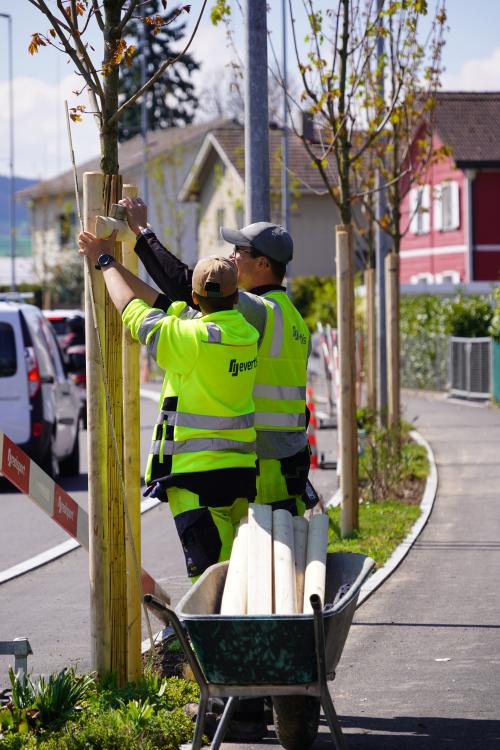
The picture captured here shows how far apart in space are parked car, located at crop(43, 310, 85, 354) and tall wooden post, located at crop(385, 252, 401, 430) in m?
10.3

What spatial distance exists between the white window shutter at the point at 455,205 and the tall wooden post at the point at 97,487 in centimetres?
4465

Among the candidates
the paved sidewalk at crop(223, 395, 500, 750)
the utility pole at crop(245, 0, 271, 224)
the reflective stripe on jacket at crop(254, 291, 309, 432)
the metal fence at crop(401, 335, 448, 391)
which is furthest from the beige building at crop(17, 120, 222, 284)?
the reflective stripe on jacket at crop(254, 291, 309, 432)

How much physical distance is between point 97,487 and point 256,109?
4614 millimetres

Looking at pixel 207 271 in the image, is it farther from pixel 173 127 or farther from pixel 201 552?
pixel 173 127

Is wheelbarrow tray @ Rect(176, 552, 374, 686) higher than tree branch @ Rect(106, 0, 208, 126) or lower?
lower

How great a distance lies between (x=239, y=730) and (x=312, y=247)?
54.5 metres

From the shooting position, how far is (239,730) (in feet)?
19.4

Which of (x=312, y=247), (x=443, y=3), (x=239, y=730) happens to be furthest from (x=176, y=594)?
(x=312, y=247)

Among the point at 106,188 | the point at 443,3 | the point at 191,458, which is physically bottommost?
the point at 191,458

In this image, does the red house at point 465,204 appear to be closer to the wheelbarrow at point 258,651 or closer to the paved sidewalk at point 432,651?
the paved sidewalk at point 432,651

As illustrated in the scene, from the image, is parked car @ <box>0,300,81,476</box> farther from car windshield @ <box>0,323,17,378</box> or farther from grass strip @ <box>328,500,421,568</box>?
grass strip @ <box>328,500,421,568</box>

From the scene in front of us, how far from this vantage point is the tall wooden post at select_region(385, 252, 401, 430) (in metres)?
16.7

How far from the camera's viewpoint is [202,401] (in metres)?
5.80

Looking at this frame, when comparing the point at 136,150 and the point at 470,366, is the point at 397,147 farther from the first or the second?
the point at 136,150
